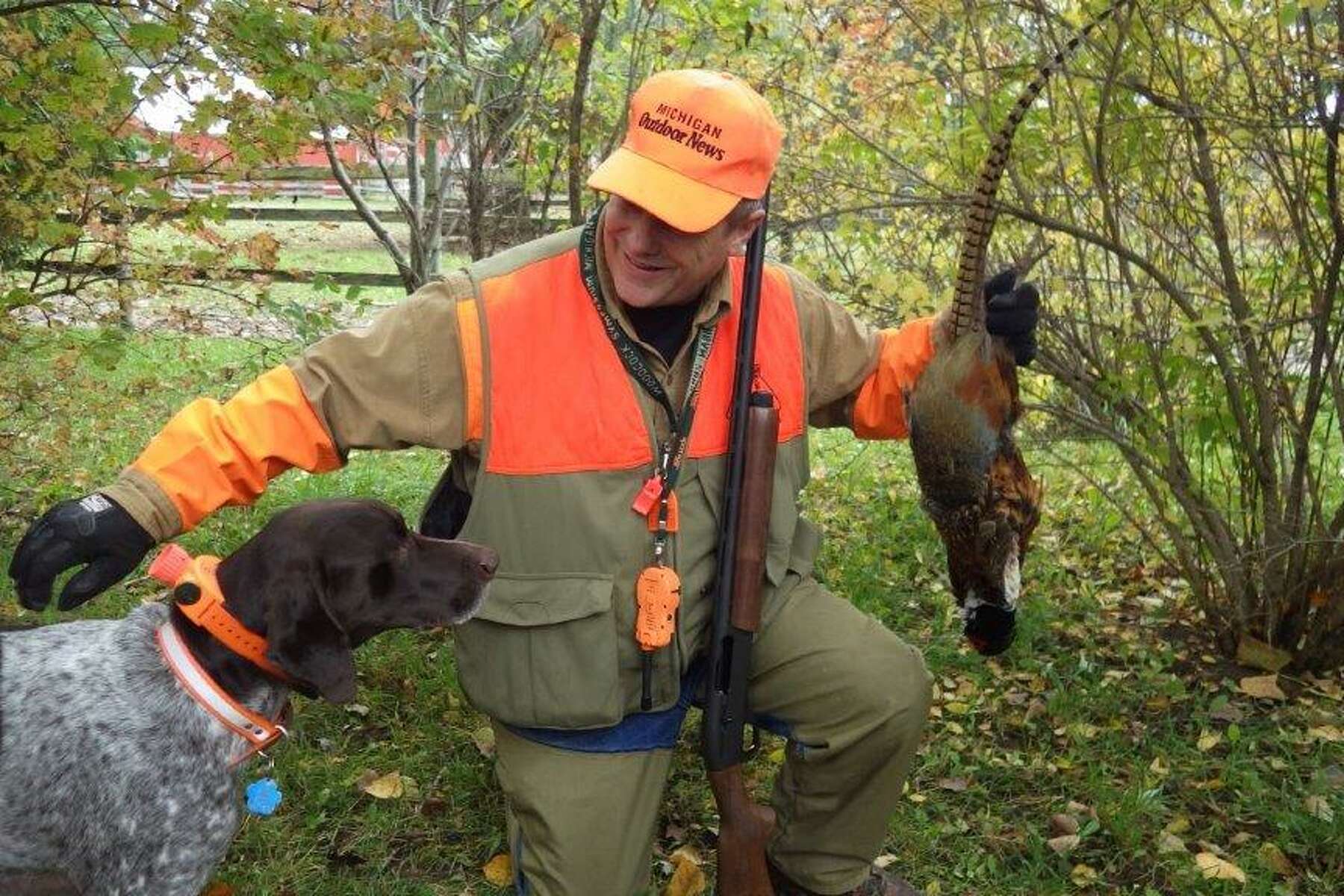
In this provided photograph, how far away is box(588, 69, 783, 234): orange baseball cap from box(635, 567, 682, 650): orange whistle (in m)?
0.93

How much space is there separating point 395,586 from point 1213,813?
9.50 ft

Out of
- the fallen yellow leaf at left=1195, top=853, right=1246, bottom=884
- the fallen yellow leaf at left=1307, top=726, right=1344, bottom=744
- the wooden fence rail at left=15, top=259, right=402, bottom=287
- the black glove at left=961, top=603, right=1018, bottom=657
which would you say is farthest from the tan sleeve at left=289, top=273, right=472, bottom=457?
the fallen yellow leaf at left=1307, top=726, right=1344, bottom=744

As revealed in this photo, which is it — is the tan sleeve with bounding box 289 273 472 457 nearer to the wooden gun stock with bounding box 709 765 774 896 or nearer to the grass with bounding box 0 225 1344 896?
the wooden gun stock with bounding box 709 765 774 896

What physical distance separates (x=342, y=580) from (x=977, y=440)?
1.77 metres

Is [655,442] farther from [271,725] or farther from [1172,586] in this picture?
[1172,586]

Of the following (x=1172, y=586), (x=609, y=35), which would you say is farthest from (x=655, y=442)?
(x=609, y=35)

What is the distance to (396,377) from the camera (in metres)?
3.39

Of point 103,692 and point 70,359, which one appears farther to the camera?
point 70,359

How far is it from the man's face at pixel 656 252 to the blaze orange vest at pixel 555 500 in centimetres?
13

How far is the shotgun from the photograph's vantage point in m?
3.54

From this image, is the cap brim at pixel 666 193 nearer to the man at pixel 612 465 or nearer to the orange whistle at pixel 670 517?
the man at pixel 612 465

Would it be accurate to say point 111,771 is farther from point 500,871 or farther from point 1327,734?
point 1327,734

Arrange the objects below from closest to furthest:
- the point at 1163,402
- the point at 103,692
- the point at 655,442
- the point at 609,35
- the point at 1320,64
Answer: the point at 103,692 → the point at 655,442 → the point at 1320,64 → the point at 1163,402 → the point at 609,35

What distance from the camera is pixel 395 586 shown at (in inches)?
130
